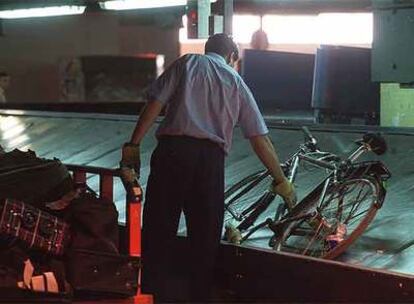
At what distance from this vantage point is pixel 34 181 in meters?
4.02

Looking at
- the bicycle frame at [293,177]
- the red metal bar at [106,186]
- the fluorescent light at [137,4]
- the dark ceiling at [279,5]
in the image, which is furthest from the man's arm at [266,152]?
the dark ceiling at [279,5]

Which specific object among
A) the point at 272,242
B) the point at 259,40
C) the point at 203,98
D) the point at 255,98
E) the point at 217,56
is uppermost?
the point at 217,56

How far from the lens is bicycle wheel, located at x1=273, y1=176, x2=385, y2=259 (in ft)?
17.3

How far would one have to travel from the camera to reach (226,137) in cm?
498

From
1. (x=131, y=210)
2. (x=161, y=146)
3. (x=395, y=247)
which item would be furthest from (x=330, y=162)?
(x=131, y=210)

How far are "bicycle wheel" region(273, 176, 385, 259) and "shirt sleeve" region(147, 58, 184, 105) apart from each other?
140 centimetres

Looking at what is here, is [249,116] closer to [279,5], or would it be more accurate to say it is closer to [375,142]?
[375,142]

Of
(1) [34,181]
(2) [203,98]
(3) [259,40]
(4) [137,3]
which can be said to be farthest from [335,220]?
(3) [259,40]

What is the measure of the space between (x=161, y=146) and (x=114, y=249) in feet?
4.04

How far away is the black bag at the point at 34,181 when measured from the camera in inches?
156

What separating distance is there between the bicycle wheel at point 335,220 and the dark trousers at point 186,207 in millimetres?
739

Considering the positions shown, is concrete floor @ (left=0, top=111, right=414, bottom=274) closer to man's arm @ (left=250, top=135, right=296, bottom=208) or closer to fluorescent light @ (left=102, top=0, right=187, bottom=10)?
man's arm @ (left=250, top=135, right=296, bottom=208)

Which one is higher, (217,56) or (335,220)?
(217,56)

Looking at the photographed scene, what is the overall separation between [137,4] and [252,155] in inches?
215
